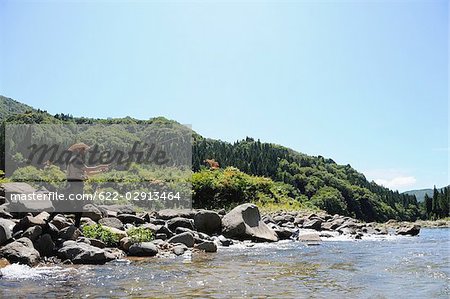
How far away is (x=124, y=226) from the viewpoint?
16.6 m

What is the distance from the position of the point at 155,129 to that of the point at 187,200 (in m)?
46.1

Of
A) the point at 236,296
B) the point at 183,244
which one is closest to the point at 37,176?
the point at 183,244

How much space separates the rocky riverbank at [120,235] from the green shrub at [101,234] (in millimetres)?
92

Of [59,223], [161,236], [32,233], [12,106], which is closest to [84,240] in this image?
[59,223]

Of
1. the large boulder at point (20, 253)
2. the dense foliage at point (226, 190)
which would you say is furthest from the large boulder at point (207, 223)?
the dense foliage at point (226, 190)

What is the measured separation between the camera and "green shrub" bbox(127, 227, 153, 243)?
563 inches

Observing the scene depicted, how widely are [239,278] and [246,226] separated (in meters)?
9.21

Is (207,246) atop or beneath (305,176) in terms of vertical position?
beneath

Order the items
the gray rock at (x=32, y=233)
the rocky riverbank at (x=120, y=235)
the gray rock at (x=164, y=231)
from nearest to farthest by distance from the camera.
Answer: the rocky riverbank at (x=120, y=235)
the gray rock at (x=32, y=233)
the gray rock at (x=164, y=231)

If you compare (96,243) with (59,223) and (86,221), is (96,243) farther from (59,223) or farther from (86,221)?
(86,221)

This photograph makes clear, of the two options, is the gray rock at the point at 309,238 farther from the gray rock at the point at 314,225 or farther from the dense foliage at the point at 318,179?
the dense foliage at the point at 318,179

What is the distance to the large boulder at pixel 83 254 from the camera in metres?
11.3

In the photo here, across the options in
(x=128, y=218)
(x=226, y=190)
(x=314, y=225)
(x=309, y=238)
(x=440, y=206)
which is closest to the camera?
(x=128, y=218)

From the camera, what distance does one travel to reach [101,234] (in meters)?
13.8
